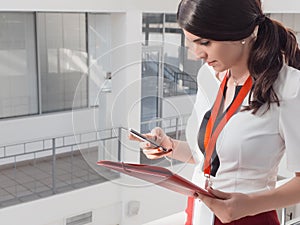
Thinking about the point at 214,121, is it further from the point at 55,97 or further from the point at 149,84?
the point at 55,97

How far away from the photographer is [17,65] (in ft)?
13.7

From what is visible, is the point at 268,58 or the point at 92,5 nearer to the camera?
the point at 268,58

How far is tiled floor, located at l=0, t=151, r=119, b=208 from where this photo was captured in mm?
3697

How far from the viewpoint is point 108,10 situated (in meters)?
3.62

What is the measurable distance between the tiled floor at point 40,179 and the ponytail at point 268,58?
9.64 feet

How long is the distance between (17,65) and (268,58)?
3702 mm

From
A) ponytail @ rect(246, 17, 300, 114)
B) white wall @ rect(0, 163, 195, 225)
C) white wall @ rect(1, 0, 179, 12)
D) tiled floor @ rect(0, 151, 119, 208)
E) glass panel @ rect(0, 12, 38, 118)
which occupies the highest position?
white wall @ rect(1, 0, 179, 12)

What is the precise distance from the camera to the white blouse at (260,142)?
714 mm

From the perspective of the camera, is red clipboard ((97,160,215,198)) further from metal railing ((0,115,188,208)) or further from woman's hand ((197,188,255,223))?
metal railing ((0,115,188,208))

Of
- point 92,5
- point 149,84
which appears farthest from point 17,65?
point 149,84

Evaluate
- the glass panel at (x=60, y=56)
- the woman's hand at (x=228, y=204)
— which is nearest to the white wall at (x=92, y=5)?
the glass panel at (x=60, y=56)

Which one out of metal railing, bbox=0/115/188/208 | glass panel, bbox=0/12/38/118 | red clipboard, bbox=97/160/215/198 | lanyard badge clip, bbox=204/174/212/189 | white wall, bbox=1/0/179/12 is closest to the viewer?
red clipboard, bbox=97/160/215/198

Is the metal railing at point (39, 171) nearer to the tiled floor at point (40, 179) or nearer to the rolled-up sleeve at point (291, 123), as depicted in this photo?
the tiled floor at point (40, 179)

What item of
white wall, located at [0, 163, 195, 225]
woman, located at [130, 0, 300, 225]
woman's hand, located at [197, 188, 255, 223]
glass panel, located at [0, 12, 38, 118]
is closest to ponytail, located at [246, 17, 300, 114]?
woman, located at [130, 0, 300, 225]
